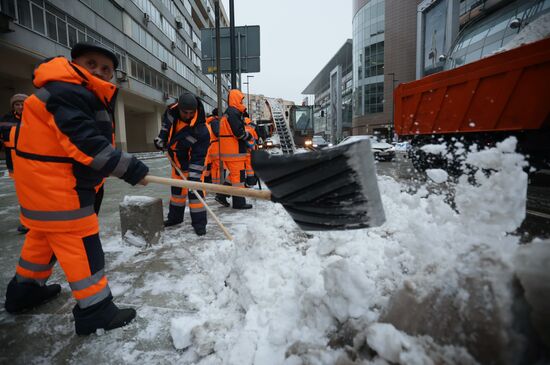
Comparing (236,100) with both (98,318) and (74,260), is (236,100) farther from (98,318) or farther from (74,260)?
(98,318)

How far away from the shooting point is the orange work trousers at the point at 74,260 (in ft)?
5.57

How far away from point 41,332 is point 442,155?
812 cm

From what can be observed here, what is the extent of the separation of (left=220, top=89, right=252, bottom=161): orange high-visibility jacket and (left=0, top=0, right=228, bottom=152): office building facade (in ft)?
35.3

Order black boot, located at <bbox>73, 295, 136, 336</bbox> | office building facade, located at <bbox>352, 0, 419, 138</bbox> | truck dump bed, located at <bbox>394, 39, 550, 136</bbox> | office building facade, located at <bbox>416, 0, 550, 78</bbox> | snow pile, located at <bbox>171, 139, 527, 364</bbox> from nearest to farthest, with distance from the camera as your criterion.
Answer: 1. snow pile, located at <bbox>171, 139, 527, 364</bbox>
2. black boot, located at <bbox>73, 295, 136, 336</bbox>
3. truck dump bed, located at <bbox>394, 39, 550, 136</bbox>
4. office building facade, located at <bbox>416, 0, 550, 78</bbox>
5. office building facade, located at <bbox>352, 0, 419, 138</bbox>

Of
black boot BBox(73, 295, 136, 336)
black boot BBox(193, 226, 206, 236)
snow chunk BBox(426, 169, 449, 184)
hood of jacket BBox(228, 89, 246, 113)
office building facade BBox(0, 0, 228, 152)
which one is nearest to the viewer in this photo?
black boot BBox(73, 295, 136, 336)

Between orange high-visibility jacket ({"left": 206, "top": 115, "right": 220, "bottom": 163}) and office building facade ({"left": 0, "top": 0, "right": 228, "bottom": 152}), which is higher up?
office building facade ({"left": 0, "top": 0, "right": 228, "bottom": 152})

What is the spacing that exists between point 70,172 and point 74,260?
19.9 inches

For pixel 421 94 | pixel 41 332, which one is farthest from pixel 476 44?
pixel 41 332

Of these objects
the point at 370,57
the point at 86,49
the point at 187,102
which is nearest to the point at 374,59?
the point at 370,57

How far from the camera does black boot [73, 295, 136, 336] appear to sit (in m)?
1.75

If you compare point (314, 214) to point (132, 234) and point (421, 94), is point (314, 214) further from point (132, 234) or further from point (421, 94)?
point (421, 94)

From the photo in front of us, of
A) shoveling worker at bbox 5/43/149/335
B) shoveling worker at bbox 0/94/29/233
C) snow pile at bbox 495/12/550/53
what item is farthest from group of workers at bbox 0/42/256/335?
snow pile at bbox 495/12/550/53

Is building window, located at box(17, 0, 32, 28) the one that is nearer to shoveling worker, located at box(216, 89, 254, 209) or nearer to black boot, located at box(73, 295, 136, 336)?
shoveling worker, located at box(216, 89, 254, 209)

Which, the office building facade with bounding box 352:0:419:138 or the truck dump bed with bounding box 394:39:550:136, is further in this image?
the office building facade with bounding box 352:0:419:138
